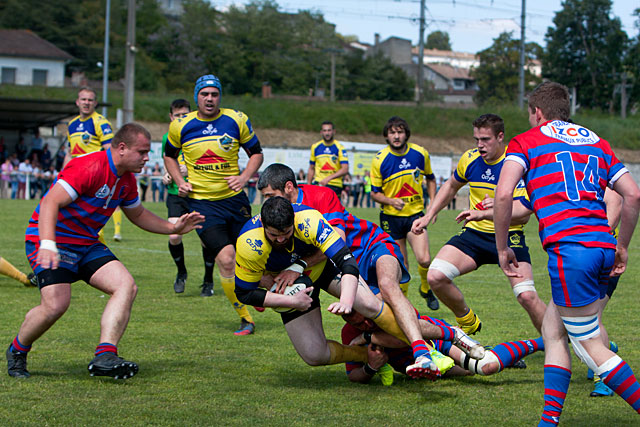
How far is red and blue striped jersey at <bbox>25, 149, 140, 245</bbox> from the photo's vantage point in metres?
5.31

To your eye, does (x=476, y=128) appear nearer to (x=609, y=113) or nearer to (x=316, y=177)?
(x=316, y=177)

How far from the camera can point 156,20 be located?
A: 2975 inches

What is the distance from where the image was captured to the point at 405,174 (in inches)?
373

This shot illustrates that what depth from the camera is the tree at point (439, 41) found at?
180 meters

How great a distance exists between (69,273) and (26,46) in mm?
63585

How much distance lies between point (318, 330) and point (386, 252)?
2.70ft

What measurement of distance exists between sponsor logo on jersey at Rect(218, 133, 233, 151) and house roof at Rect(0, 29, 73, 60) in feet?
196

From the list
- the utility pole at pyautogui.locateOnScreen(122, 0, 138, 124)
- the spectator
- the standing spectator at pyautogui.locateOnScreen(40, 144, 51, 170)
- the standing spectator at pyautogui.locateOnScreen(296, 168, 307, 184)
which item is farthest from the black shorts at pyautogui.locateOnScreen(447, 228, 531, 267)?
the standing spectator at pyautogui.locateOnScreen(40, 144, 51, 170)

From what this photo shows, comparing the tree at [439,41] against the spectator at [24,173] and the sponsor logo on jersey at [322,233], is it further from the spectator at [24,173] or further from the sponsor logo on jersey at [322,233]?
the sponsor logo on jersey at [322,233]

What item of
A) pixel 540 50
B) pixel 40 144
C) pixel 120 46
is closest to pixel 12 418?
pixel 40 144

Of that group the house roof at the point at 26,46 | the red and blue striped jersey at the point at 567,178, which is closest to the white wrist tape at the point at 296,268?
the red and blue striped jersey at the point at 567,178

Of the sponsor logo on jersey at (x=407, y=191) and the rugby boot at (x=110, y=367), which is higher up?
the sponsor logo on jersey at (x=407, y=191)

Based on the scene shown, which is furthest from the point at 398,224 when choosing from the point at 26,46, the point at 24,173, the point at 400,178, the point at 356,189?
the point at 26,46

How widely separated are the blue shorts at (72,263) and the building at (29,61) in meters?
60.6
